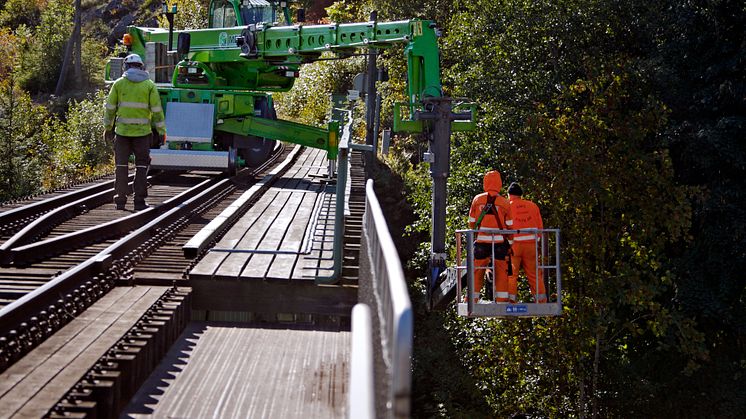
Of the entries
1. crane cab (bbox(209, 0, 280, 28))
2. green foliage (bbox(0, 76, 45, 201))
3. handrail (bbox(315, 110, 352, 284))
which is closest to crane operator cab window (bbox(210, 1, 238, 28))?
crane cab (bbox(209, 0, 280, 28))

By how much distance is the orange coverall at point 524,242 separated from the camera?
37.2 feet

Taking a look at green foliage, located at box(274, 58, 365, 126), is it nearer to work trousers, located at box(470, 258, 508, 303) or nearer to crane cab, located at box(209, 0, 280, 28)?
crane cab, located at box(209, 0, 280, 28)

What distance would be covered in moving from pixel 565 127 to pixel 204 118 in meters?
6.97

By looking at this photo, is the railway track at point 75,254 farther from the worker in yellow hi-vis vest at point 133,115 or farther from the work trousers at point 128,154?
the worker in yellow hi-vis vest at point 133,115

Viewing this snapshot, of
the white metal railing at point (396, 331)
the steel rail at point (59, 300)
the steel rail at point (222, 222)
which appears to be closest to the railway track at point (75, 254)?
the steel rail at point (59, 300)

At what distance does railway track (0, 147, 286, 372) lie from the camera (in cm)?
635

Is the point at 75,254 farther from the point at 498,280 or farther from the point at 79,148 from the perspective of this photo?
the point at 79,148

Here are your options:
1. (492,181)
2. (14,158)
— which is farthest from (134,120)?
(14,158)

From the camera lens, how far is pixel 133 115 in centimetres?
1255

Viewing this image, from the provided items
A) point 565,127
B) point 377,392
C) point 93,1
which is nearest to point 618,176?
point 565,127

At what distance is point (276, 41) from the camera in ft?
64.3

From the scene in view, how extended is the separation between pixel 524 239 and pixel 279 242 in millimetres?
2994

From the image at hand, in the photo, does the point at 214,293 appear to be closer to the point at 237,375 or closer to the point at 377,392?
the point at 237,375

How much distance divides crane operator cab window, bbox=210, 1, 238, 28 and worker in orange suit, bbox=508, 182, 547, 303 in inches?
420
